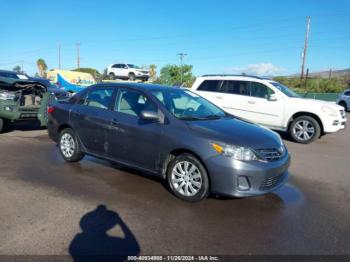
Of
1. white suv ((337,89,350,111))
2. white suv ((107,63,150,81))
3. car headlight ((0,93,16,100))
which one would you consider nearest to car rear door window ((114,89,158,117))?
car headlight ((0,93,16,100))

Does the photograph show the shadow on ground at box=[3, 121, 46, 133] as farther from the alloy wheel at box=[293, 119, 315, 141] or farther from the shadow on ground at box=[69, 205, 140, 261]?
the alloy wheel at box=[293, 119, 315, 141]

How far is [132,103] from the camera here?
5551mm

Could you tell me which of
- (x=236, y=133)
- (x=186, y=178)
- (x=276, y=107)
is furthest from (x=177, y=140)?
(x=276, y=107)

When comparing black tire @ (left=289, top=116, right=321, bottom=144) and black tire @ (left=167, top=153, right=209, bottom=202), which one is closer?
black tire @ (left=167, top=153, right=209, bottom=202)

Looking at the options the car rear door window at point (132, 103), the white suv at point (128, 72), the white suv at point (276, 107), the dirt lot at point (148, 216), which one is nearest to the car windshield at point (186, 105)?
the car rear door window at point (132, 103)

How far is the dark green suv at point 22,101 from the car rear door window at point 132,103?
16.4 ft

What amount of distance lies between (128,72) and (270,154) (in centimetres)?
2369

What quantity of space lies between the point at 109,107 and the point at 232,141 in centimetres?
238

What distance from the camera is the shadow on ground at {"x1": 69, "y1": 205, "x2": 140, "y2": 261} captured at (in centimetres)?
329

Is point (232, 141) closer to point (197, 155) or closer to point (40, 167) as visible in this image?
point (197, 155)

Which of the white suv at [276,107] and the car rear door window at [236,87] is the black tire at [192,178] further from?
the car rear door window at [236,87]

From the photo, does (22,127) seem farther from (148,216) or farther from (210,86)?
(148,216)

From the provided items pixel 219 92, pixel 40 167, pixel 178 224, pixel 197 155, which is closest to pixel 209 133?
pixel 197 155

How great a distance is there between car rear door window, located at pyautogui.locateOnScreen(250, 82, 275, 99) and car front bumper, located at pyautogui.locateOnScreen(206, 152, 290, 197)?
638 centimetres
